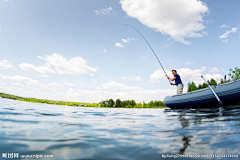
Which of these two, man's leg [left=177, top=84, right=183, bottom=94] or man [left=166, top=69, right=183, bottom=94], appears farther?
man's leg [left=177, top=84, right=183, bottom=94]

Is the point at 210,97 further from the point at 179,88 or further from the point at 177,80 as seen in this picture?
the point at 177,80

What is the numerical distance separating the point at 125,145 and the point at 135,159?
0.43m

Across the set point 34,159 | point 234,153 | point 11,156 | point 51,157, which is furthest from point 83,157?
point 234,153

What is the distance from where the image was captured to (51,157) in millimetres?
1253

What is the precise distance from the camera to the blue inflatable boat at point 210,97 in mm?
8336

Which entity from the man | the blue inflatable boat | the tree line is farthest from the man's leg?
the tree line

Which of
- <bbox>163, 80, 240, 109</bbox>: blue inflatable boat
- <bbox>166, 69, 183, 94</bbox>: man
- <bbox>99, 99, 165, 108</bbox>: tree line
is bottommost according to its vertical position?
<bbox>99, 99, 165, 108</bbox>: tree line

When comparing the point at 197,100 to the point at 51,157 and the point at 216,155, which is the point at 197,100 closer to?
the point at 216,155

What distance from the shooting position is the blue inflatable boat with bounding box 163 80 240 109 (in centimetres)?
834

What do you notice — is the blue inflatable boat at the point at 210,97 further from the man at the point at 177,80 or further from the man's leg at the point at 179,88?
the man at the point at 177,80

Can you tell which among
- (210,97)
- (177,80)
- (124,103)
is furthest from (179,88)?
(124,103)

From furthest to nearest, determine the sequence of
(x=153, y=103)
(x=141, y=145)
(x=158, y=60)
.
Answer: (x=153, y=103), (x=158, y=60), (x=141, y=145)

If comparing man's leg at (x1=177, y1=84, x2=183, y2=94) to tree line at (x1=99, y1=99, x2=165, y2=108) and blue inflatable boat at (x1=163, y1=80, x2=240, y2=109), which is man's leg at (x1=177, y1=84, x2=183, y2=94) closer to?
blue inflatable boat at (x1=163, y1=80, x2=240, y2=109)

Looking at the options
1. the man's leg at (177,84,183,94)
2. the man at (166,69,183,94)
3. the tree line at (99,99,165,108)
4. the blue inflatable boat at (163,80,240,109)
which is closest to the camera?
the blue inflatable boat at (163,80,240,109)
